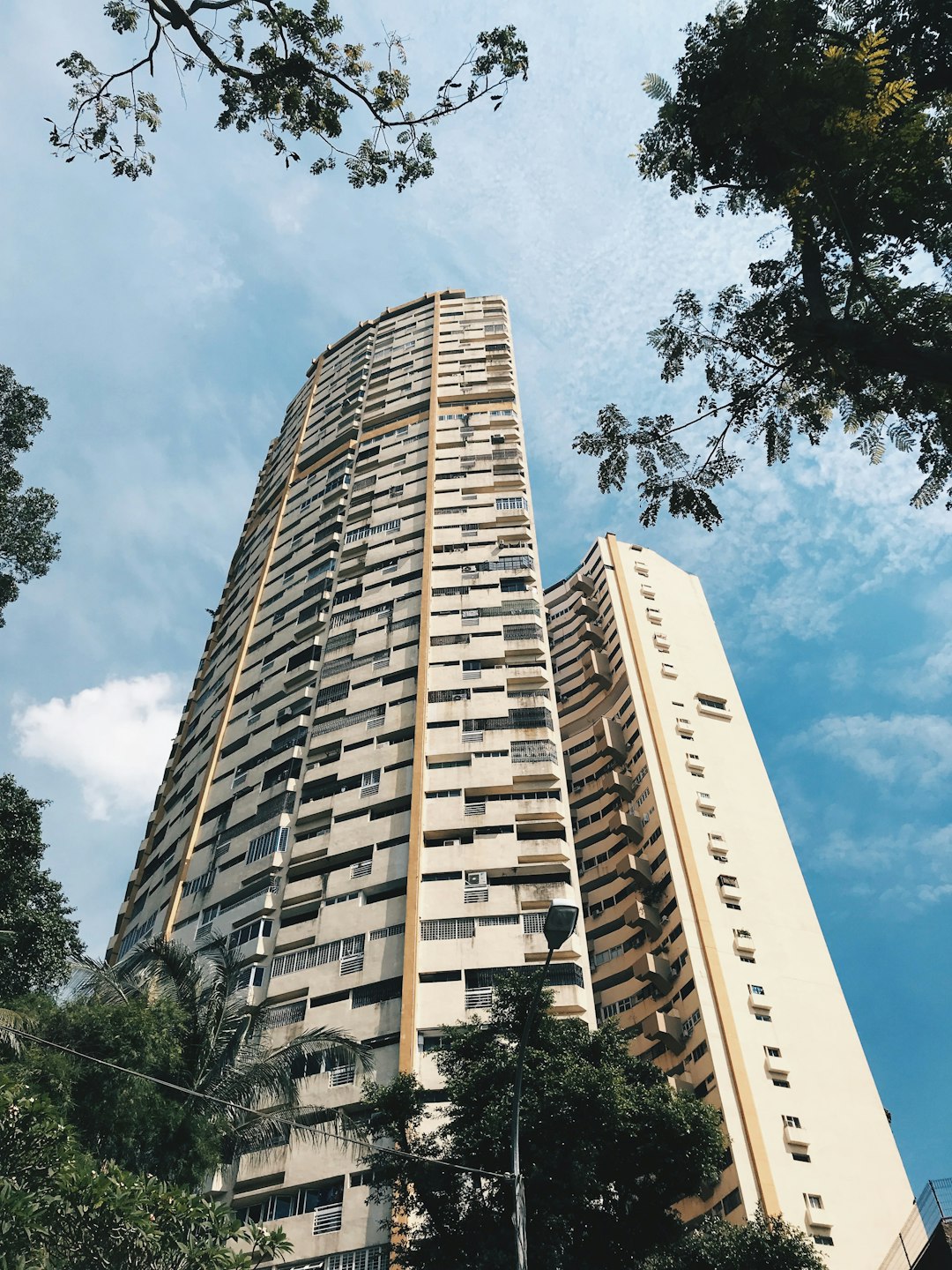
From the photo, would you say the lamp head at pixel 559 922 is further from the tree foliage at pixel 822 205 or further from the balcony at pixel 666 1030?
the balcony at pixel 666 1030

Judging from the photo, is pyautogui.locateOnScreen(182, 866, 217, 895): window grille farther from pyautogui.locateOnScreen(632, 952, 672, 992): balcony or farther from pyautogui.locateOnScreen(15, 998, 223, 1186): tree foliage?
pyautogui.locateOnScreen(632, 952, 672, 992): balcony

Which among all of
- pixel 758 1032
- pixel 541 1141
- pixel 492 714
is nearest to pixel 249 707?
pixel 492 714

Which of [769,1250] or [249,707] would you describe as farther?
[249,707]

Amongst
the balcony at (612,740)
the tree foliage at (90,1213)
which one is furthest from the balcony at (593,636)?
the tree foliage at (90,1213)

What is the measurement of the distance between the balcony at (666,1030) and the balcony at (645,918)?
15.0 ft

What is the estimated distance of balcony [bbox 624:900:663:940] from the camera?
44.9 m

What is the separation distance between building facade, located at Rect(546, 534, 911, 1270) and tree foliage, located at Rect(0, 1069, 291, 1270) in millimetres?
17295

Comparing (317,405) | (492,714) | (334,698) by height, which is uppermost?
(317,405)

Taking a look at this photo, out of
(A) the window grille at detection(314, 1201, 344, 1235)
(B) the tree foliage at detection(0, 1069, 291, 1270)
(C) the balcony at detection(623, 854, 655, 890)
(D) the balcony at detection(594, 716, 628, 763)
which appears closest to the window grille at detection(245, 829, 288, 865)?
(A) the window grille at detection(314, 1201, 344, 1235)

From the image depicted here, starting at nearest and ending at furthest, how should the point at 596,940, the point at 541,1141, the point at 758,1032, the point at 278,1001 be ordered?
the point at 541,1141
the point at 278,1001
the point at 758,1032
the point at 596,940

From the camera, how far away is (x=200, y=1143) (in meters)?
17.0

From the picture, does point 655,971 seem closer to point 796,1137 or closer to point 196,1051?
point 796,1137

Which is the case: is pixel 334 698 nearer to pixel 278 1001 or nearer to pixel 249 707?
pixel 249 707

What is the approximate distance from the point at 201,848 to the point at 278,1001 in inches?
387
